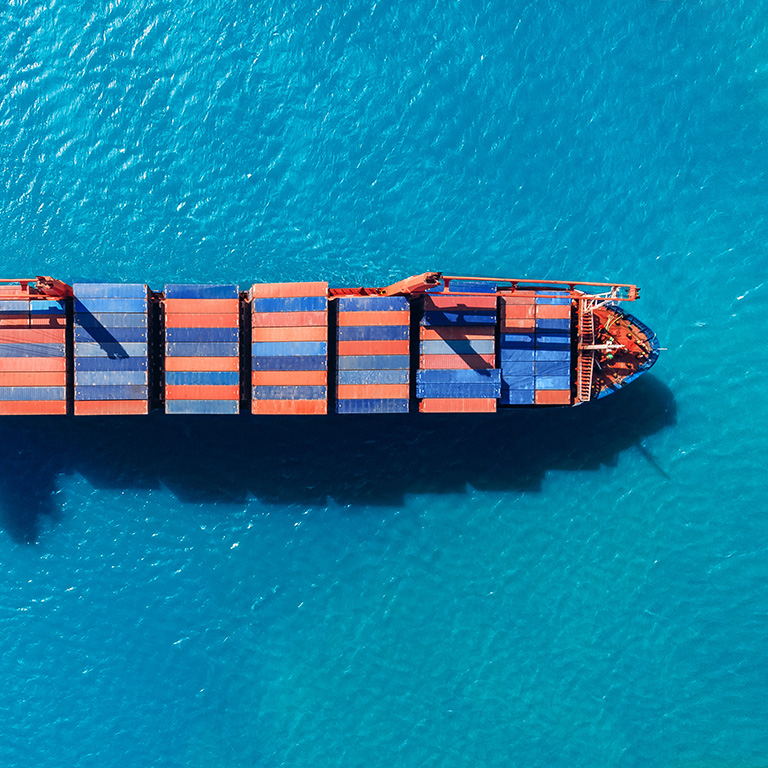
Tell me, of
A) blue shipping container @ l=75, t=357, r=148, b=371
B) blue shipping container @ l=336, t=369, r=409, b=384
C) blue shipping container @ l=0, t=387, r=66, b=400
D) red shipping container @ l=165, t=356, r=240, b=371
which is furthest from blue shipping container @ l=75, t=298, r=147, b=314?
blue shipping container @ l=336, t=369, r=409, b=384

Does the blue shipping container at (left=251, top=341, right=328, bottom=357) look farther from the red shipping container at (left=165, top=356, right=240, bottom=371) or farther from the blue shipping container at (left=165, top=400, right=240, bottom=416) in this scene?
the blue shipping container at (left=165, top=400, right=240, bottom=416)

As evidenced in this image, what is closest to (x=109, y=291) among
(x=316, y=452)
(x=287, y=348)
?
(x=287, y=348)

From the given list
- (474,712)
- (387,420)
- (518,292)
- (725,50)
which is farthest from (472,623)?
(725,50)

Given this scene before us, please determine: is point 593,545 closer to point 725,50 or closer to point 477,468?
point 477,468

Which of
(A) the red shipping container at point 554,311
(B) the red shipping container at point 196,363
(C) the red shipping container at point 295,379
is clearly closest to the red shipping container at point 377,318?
(C) the red shipping container at point 295,379

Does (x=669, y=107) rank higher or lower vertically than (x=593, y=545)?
higher

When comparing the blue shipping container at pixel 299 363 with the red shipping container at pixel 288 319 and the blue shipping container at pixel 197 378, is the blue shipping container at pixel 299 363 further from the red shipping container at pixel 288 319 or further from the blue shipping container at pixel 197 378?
the blue shipping container at pixel 197 378
